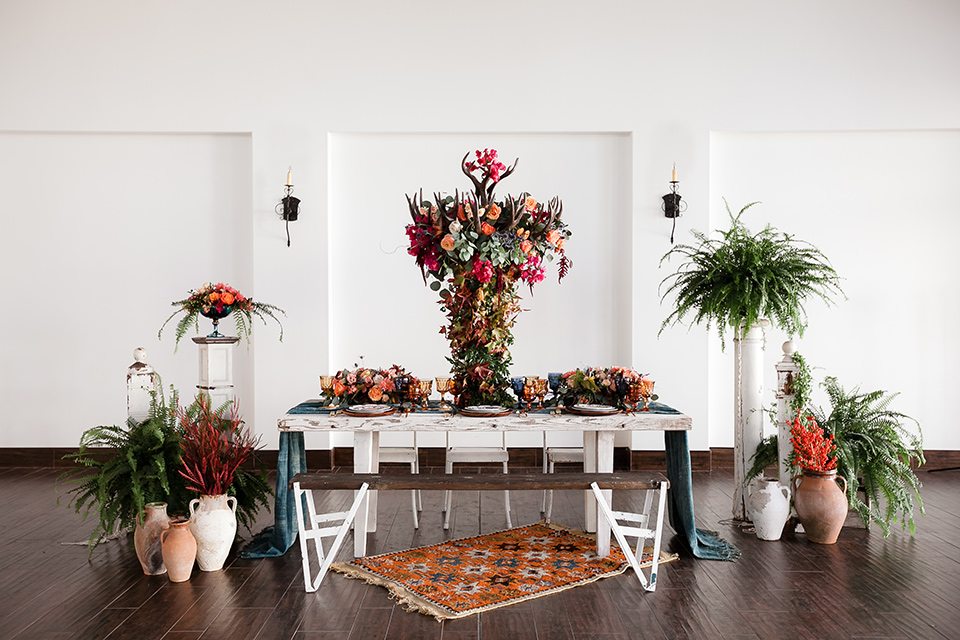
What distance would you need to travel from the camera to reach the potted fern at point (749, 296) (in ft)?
15.0

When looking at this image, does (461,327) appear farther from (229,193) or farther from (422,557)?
(229,193)

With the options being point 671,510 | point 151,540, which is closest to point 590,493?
point 671,510

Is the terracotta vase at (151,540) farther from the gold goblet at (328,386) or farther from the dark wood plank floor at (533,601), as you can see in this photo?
the gold goblet at (328,386)

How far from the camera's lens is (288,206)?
20.4ft

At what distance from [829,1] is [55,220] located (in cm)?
698

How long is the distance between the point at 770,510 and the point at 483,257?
229 cm

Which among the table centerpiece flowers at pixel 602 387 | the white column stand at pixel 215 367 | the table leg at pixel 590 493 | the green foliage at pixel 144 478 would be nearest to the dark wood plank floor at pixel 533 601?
the green foliage at pixel 144 478

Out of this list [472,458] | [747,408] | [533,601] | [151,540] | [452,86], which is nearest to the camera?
[533,601]

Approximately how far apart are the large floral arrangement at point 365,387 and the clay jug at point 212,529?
0.82 meters

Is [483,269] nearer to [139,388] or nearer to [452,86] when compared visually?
[139,388]

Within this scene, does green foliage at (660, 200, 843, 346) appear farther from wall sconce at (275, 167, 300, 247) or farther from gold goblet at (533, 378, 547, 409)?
wall sconce at (275, 167, 300, 247)

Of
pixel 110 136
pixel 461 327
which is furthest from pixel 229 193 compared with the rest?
pixel 461 327

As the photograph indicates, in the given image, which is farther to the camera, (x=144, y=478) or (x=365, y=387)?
(x=365, y=387)

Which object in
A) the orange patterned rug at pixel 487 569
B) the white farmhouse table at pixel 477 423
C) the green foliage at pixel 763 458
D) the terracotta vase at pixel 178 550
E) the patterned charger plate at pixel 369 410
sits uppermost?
the patterned charger plate at pixel 369 410
